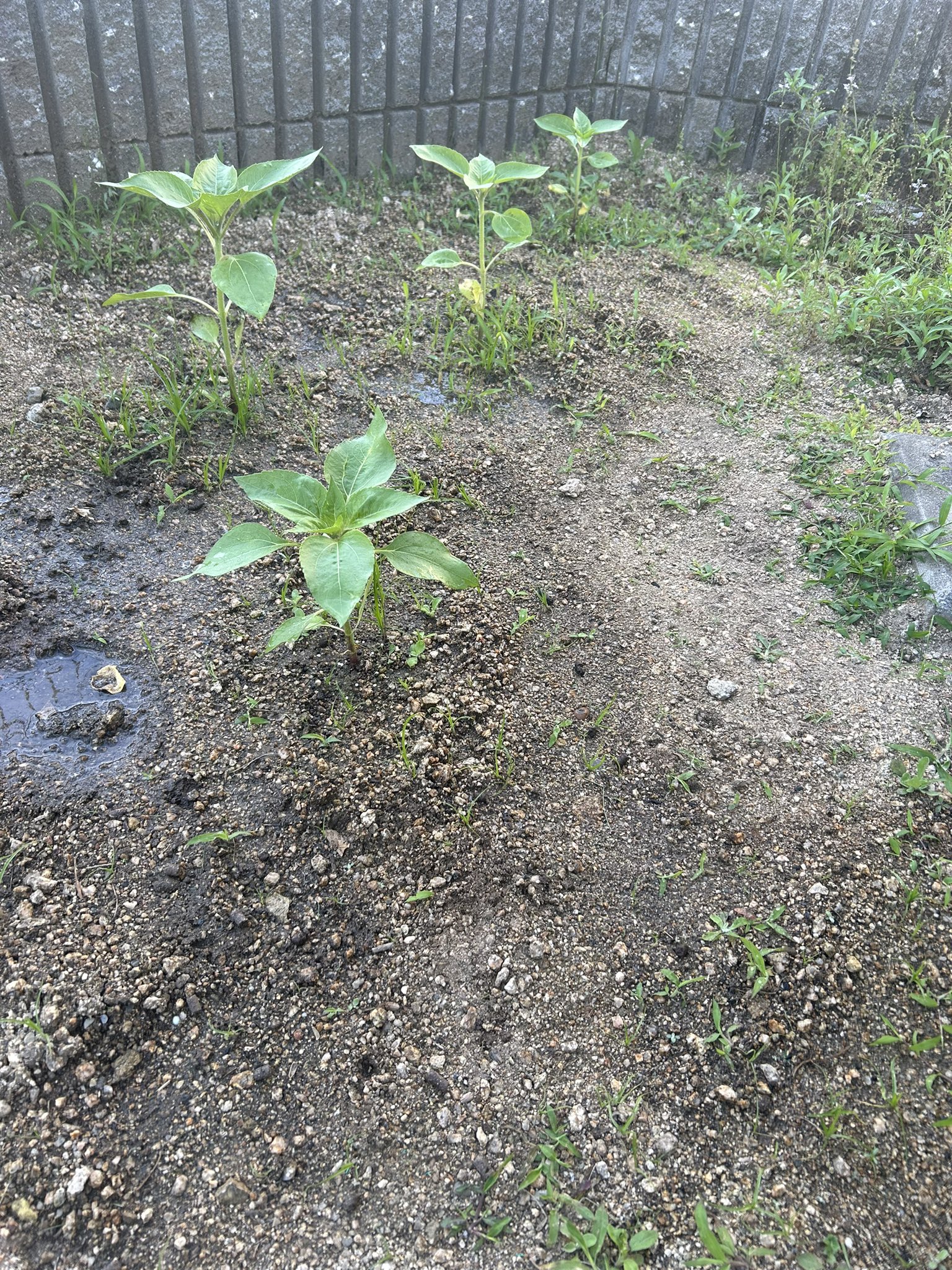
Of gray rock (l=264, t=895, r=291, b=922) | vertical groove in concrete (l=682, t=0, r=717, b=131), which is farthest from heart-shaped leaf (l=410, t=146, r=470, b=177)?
gray rock (l=264, t=895, r=291, b=922)

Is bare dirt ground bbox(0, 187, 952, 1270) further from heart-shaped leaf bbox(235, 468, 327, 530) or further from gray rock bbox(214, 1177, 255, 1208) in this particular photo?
heart-shaped leaf bbox(235, 468, 327, 530)

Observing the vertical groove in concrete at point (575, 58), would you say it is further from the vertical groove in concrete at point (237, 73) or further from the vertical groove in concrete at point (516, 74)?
the vertical groove in concrete at point (237, 73)

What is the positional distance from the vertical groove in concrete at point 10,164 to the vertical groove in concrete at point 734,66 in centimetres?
299

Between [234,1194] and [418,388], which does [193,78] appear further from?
[234,1194]

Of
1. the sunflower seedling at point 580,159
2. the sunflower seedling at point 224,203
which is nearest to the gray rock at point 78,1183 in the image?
the sunflower seedling at point 224,203

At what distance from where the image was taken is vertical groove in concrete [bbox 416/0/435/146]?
3.72m

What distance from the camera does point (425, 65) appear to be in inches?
151

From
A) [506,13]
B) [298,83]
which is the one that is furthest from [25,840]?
[506,13]

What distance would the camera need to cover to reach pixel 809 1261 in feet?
4.74

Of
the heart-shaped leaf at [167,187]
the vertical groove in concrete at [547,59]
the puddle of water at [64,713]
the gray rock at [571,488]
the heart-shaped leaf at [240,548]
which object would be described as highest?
the vertical groove in concrete at [547,59]

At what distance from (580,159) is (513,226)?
63 centimetres

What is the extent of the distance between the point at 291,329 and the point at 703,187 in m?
2.12

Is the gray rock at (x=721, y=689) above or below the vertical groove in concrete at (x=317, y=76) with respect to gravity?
below

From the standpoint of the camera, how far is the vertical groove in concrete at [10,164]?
126 inches
